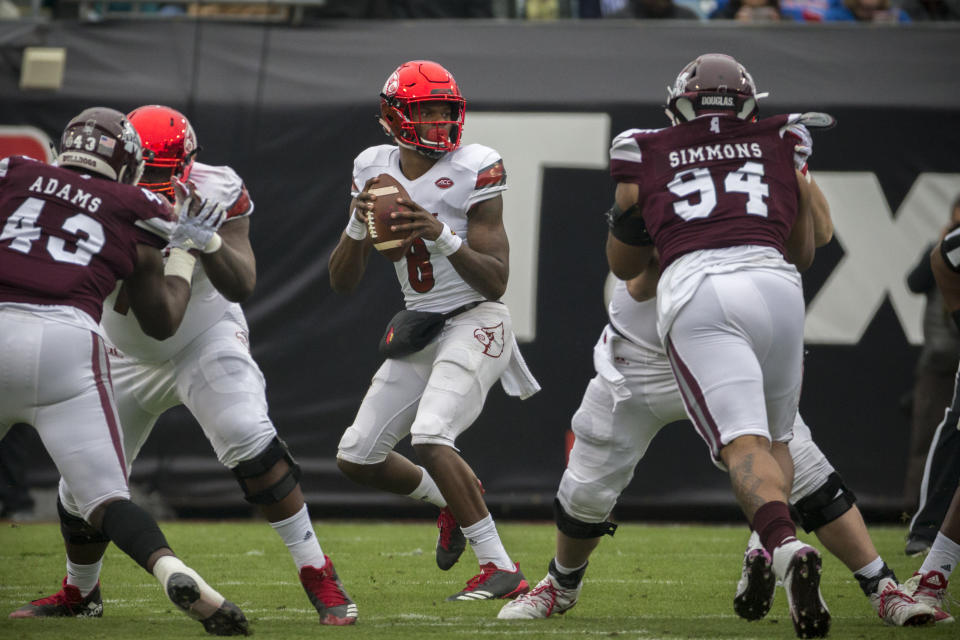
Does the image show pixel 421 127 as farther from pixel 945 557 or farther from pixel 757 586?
pixel 945 557

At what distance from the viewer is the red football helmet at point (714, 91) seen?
3953 millimetres

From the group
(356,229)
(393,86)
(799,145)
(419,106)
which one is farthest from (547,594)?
(393,86)

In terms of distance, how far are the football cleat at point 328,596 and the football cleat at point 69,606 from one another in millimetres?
773

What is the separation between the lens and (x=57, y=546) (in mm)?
6699

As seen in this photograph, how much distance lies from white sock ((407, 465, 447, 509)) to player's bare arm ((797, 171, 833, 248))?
1.78 metres

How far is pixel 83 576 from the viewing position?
4.45 m

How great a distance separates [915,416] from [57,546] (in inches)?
192

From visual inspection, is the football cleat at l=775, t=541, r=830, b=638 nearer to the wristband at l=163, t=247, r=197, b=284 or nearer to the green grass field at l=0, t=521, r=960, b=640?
the green grass field at l=0, t=521, r=960, b=640

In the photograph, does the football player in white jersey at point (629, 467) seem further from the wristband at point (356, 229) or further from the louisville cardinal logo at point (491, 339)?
the wristband at point (356, 229)

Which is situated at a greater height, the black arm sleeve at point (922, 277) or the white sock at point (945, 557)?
the white sock at point (945, 557)

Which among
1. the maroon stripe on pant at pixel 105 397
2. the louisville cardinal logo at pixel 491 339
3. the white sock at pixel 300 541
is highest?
the maroon stripe on pant at pixel 105 397

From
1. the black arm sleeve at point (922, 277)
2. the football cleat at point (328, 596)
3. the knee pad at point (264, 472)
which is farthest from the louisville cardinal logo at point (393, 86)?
the black arm sleeve at point (922, 277)

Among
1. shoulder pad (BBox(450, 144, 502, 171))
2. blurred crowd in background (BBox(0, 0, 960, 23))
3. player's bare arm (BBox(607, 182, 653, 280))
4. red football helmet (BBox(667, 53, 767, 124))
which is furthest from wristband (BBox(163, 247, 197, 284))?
blurred crowd in background (BBox(0, 0, 960, 23))

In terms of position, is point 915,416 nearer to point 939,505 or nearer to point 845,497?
point 939,505
